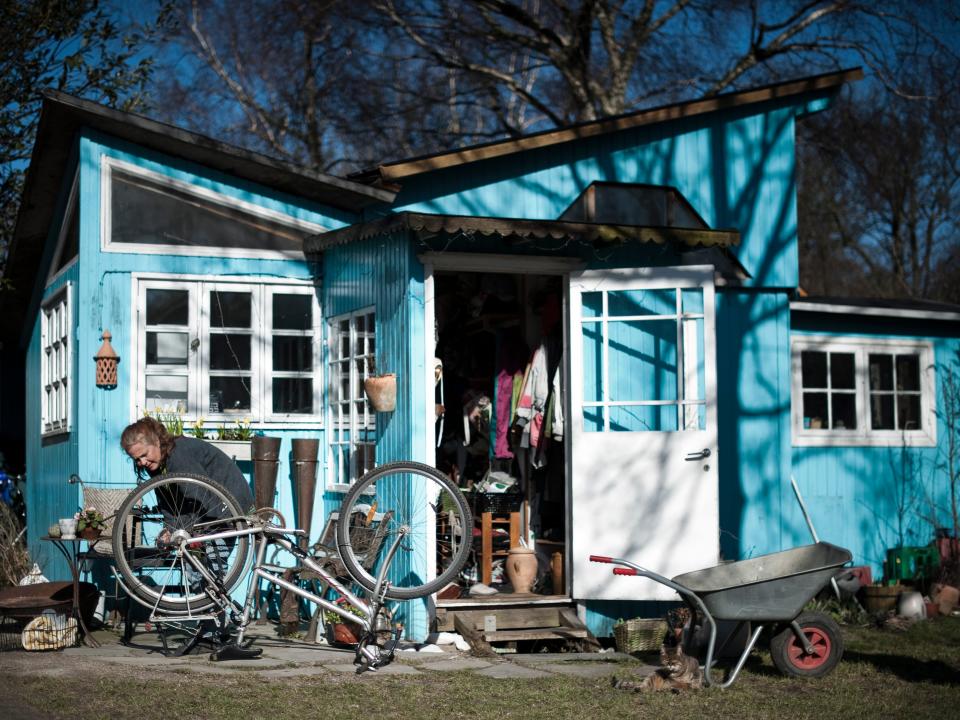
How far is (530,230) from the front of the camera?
25.2 feet

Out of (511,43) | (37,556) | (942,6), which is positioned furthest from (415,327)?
(511,43)

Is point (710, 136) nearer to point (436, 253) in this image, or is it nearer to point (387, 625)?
point (436, 253)

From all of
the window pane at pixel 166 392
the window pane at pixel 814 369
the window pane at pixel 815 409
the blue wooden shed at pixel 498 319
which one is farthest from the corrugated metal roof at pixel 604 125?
the window pane at pixel 815 409

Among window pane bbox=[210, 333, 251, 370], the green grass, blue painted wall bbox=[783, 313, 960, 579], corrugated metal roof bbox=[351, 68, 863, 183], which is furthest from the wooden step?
blue painted wall bbox=[783, 313, 960, 579]

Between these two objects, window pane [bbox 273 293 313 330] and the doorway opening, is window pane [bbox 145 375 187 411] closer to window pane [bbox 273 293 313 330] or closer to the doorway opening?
window pane [bbox 273 293 313 330]

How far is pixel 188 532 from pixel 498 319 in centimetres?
386

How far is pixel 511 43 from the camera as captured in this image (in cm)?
2006

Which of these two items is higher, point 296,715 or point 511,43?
point 511,43

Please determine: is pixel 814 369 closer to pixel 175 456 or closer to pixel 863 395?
pixel 863 395

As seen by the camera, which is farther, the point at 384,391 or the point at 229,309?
the point at 229,309

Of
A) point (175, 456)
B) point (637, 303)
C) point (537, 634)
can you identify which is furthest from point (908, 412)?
point (175, 456)

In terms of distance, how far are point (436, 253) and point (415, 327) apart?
21.7 inches

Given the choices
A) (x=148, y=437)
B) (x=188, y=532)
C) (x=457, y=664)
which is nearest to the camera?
(x=188, y=532)

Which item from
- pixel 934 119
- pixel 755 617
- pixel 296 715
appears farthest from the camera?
pixel 934 119
